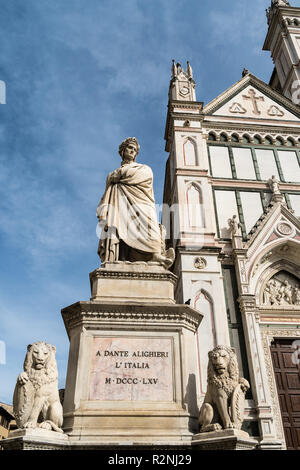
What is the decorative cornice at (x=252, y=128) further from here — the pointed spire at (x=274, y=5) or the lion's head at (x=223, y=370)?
the lion's head at (x=223, y=370)

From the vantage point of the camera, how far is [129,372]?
5.24m

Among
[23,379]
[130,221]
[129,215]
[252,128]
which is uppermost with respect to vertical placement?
[252,128]

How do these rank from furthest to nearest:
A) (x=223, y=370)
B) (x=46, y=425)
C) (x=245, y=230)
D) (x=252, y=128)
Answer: (x=252, y=128) → (x=245, y=230) → (x=223, y=370) → (x=46, y=425)

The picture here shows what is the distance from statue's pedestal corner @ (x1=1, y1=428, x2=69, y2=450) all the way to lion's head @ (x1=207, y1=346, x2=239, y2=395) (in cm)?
197

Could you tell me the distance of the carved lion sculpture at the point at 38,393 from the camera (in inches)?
180

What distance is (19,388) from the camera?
472 centimetres

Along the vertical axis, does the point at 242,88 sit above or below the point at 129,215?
above

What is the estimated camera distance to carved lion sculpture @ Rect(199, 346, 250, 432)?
4754 millimetres

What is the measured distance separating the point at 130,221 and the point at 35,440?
3894mm

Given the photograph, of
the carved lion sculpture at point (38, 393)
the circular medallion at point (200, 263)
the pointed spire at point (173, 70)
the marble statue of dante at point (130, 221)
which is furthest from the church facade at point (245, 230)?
the carved lion sculpture at point (38, 393)

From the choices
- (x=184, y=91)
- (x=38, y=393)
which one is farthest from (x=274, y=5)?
(x=38, y=393)

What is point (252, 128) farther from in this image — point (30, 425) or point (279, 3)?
point (30, 425)

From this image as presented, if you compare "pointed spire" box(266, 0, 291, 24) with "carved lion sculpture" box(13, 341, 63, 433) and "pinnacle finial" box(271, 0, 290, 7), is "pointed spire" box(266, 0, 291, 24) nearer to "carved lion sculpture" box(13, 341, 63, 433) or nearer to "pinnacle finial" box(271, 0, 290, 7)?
"pinnacle finial" box(271, 0, 290, 7)

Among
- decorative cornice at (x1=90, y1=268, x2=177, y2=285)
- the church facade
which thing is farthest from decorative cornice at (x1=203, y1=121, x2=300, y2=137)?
decorative cornice at (x1=90, y1=268, x2=177, y2=285)
